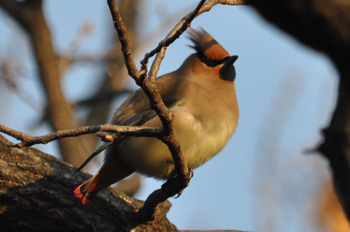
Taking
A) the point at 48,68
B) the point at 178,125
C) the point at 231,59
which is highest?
the point at 48,68

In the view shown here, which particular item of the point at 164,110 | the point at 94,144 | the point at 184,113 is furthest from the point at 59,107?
the point at 164,110

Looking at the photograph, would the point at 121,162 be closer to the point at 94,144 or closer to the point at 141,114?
the point at 141,114

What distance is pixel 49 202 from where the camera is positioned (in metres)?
3.33

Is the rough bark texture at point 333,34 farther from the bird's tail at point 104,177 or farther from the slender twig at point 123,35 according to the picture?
the bird's tail at point 104,177

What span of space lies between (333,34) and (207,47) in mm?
2838

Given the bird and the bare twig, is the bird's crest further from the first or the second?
the bare twig

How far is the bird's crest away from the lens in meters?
4.35

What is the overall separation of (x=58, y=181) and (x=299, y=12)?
88.1 inches

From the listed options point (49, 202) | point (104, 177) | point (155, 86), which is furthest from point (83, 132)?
point (104, 177)

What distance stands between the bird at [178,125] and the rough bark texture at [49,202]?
0.10 m

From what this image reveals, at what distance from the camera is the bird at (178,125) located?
3.61m

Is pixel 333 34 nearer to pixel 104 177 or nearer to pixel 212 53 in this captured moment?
pixel 104 177

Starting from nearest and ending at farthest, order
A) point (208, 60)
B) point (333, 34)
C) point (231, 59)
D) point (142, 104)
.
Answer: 1. point (333, 34)
2. point (142, 104)
3. point (231, 59)
4. point (208, 60)

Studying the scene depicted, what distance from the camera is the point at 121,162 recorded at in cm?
376
